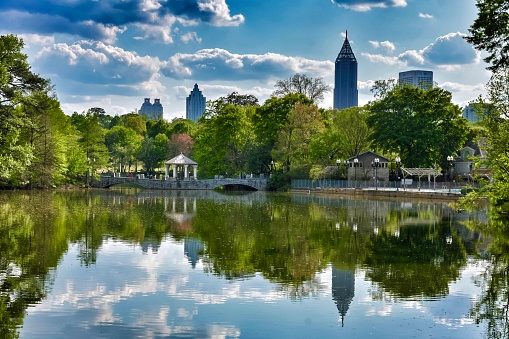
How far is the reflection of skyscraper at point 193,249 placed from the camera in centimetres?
1911

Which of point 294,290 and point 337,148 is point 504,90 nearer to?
point 294,290

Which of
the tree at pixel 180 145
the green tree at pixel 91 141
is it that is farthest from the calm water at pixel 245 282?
the tree at pixel 180 145

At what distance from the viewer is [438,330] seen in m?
11.3

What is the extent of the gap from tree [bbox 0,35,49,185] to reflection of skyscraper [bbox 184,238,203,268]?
17.2 metres

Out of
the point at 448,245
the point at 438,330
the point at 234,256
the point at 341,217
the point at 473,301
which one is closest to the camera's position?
the point at 438,330

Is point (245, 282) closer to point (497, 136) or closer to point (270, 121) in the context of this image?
point (497, 136)

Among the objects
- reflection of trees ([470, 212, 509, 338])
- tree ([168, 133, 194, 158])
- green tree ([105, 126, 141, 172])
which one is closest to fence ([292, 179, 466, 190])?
tree ([168, 133, 194, 158])

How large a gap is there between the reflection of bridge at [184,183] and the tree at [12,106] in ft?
123

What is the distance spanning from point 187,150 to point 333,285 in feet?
291

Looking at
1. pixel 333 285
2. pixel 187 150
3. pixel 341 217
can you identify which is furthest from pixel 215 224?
pixel 187 150

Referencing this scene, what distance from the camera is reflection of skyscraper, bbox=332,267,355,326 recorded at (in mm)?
13252

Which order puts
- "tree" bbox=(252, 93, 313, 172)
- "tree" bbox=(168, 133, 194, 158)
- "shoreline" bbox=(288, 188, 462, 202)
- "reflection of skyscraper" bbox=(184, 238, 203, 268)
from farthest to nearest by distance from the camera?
"tree" bbox=(168, 133, 194, 158) → "tree" bbox=(252, 93, 313, 172) → "shoreline" bbox=(288, 188, 462, 202) → "reflection of skyscraper" bbox=(184, 238, 203, 268)

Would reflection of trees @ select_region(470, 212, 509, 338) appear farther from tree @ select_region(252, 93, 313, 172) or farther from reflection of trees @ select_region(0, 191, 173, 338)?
tree @ select_region(252, 93, 313, 172)

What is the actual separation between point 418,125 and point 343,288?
56.1 meters
